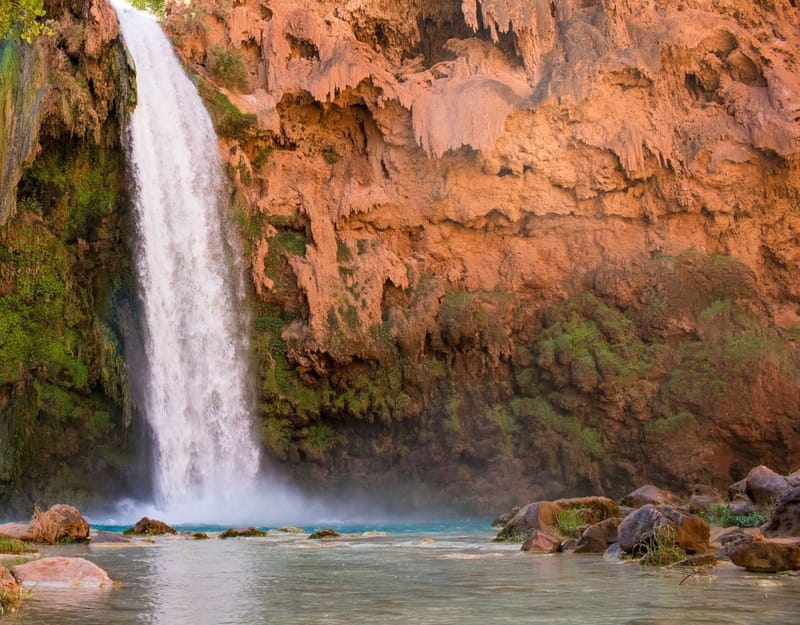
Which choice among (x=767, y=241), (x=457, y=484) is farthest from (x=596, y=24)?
(x=457, y=484)

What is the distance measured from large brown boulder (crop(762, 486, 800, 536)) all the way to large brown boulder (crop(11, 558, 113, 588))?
6.88m

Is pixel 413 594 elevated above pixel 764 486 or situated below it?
below

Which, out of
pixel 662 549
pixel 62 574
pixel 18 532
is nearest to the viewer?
pixel 62 574

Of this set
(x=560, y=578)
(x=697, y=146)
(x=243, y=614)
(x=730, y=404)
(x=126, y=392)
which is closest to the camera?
(x=243, y=614)

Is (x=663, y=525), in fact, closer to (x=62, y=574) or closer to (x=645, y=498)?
(x=62, y=574)

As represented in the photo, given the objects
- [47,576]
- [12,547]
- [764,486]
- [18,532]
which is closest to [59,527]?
[18,532]

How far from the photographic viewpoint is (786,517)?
9836 mm

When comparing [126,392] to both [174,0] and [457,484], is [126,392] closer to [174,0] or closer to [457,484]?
[457,484]

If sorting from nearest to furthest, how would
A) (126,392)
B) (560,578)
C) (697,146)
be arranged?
(560,578)
(126,392)
(697,146)

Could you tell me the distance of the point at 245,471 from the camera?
25562mm

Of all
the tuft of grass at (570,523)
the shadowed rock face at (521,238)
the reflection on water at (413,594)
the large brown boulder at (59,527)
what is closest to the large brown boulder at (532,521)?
the tuft of grass at (570,523)

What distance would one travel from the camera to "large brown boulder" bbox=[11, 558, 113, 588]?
6.71m

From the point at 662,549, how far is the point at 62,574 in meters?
4.94

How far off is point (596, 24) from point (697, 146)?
16.9 ft
